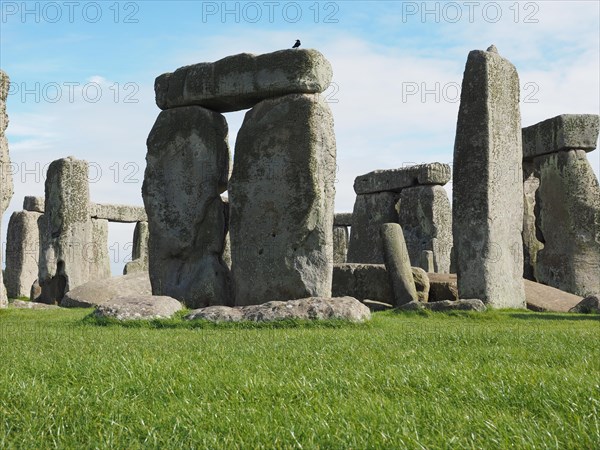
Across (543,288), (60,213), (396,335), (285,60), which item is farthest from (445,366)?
(60,213)

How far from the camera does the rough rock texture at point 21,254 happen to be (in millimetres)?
25328

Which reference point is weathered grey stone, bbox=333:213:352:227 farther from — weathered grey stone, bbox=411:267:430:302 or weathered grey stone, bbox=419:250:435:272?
weathered grey stone, bbox=411:267:430:302

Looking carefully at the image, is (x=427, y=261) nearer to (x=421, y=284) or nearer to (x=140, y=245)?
(x=421, y=284)

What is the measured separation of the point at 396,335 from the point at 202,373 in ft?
10.1

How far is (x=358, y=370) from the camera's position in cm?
536

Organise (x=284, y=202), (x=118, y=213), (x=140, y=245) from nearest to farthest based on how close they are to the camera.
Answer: (x=284, y=202), (x=118, y=213), (x=140, y=245)

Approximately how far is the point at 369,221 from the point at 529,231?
5.22 metres

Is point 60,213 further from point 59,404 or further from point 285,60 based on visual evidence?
point 59,404

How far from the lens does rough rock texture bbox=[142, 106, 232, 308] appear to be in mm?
14453

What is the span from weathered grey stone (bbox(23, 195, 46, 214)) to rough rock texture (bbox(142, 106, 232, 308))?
12850mm

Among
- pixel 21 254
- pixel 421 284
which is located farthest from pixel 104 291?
pixel 21 254

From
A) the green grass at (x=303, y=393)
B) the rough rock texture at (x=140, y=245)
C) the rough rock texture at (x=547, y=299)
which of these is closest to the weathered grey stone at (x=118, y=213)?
the rough rock texture at (x=140, y=245)

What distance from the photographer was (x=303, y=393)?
4.62 meters

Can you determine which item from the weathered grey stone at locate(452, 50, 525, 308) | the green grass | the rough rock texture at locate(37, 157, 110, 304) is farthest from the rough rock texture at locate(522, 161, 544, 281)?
the green grass
